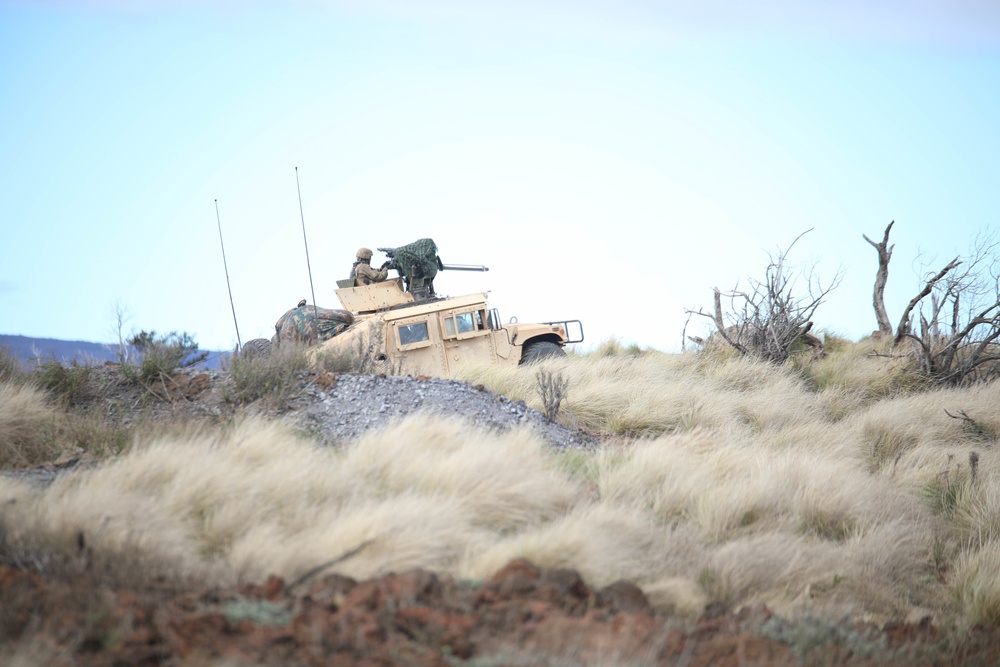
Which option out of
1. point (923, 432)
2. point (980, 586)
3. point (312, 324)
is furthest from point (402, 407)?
point (923, 432)

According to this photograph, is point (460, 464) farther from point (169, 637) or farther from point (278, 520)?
point (169, 637)

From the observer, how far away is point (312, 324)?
14180 millimetres

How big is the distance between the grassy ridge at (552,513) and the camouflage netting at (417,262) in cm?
669

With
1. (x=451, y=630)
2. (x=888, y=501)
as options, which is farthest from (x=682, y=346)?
(x=451, y=630)

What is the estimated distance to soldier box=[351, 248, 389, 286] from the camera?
1511 centimetres

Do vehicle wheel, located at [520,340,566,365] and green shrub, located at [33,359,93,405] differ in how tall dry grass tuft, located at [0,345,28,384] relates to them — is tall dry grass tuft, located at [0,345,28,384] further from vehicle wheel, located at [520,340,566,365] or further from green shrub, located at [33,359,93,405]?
vehicle wheel, located at [520,340,566,365]

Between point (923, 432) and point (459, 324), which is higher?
point (459, 324)

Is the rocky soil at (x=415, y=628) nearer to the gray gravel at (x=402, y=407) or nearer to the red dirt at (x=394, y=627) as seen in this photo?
the red dirt at (x=394, y=627)

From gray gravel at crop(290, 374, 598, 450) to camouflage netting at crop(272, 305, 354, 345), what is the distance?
445cm

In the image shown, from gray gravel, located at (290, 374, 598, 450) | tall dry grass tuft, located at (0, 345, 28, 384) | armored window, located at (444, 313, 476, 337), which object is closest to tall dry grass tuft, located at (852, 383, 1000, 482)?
gray gravel, located at (290, 374, 598, 450)

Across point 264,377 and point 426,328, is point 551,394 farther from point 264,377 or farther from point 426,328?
point 426,328

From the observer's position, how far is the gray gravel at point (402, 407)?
8594 millimetres

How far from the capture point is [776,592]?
552 cm

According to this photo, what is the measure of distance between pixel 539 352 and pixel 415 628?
11.0 meters
